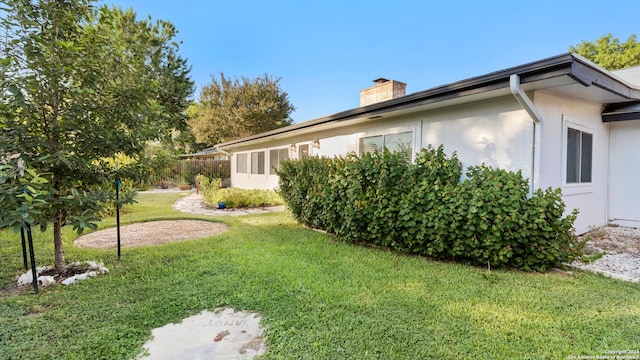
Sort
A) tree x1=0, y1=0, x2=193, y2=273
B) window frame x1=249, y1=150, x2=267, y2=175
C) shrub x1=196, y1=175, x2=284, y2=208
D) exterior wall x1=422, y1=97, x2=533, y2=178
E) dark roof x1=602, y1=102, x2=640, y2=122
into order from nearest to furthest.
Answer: tree x1=0, y1=0, x2=193, y2=273 → exterior wall x1=422, y1=97, x2=533, y2=178 → dark roof x1=602, y1=102, x2=640, y2=122 → shrub x1=196, y1=175, x2=284, y2=208 → window frame x1=249, y1=150, x2=267, y2=175

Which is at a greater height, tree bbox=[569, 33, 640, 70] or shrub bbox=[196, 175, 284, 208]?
tree bbox=[569, 33, 640, 70]

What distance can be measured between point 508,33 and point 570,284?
11224 mm

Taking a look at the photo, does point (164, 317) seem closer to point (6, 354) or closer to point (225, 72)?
point (6, 354)

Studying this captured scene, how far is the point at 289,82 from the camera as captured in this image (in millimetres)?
25438

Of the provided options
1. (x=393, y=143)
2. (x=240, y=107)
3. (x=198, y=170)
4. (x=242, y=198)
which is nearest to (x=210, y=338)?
(x=393, y=143)

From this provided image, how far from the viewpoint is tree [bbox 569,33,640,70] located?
18688 millimetres

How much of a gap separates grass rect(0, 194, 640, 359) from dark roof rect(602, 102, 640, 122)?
4.17 metres

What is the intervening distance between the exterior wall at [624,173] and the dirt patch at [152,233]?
856 centimetres

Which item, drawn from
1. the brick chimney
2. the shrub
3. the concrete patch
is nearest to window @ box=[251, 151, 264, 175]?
the shrub

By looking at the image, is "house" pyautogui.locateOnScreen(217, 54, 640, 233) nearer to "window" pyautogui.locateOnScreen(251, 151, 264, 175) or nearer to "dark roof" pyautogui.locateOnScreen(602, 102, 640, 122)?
"dark roof" pyautogui.locateOnScreen(602, 102, 640, 122)

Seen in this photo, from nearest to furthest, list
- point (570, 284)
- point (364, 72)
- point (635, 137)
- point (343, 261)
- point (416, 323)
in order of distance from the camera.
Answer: point (416, 323) → point (570, 284) → point (343, 261) → point (635, 137) → point (364, 72)

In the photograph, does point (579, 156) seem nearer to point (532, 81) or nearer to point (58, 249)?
point (532, 81)

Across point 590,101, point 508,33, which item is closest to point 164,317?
point 590,101

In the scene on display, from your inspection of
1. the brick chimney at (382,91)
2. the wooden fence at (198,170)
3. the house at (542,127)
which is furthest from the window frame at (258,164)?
the wooden fence at (198,170)
